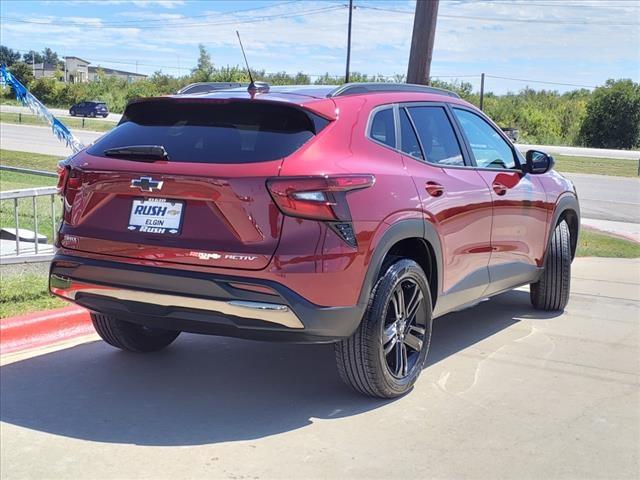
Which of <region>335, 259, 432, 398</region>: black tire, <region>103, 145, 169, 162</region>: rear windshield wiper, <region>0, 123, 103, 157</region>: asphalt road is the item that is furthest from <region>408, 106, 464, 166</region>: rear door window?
<region>0, 123, 103, 157</region>: asphalt road

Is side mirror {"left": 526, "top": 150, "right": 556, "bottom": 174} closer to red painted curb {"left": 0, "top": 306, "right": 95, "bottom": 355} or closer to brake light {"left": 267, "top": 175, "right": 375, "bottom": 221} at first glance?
brake light {"left": 267, "top": 175, "right": 375, "bottom": 221}

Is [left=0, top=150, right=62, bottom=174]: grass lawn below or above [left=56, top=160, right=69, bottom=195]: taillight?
below

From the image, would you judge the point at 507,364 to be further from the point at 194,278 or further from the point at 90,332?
the point at 90,332

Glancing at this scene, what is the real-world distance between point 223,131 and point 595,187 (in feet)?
64.1

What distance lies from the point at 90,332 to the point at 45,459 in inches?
86.7

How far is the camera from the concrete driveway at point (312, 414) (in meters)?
3.69

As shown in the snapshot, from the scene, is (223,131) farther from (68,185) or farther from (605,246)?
(605,246)

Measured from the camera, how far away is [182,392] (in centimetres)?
462

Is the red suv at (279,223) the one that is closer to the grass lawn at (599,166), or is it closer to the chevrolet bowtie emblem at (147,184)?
the chevrolet bowtie emblem at (147,184)

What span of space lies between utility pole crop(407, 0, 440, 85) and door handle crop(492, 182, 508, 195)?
639 centimetres

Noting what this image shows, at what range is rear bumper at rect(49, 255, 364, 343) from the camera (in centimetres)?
377

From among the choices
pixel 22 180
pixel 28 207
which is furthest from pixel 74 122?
pixel 28 207

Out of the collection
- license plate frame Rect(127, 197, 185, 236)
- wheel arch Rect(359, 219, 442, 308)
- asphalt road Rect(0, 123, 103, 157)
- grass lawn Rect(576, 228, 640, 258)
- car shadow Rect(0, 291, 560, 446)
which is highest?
license plate frame Rect(127, 197, 185, 236)

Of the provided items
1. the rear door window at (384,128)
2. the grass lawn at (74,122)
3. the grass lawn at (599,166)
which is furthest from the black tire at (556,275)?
the grass lawn at (74,122)
